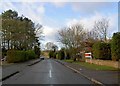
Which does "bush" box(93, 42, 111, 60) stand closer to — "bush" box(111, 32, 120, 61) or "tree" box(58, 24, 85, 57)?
"bush" box(111, 32, 120, 61)

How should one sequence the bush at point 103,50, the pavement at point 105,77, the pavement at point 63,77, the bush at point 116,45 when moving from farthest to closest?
the bush at point 103,50 < the bush at point 116,45 < the pavement at point 63,77 < the pavement at point 105,77

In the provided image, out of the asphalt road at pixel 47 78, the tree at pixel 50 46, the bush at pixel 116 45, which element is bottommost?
the asphalt road at pixel 47 78

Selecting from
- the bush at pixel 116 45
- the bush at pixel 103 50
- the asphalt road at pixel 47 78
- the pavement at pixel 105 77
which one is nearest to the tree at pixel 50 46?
the bush at pixel 103 50

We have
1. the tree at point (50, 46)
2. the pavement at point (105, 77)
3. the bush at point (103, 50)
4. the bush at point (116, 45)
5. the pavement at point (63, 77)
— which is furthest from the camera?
the tree at point (50, 46)

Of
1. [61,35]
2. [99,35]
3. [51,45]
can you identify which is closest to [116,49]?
[99,35]

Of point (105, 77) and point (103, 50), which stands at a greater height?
point (103, 50)

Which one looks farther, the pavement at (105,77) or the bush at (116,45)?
the bush at (116,45)

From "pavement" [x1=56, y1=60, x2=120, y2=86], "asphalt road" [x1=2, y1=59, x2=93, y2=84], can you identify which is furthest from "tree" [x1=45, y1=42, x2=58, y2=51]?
"pavement" [x1=56, y1=60, x2=120, y2=86]

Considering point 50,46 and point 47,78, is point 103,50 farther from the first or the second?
point 50,46

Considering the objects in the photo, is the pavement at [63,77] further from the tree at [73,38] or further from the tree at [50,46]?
the tree at [50,46]

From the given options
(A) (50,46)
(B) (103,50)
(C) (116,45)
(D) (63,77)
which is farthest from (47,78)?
(A) (50,46)

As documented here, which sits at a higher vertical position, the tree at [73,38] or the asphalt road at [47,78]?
Result: the tree at [73,38]

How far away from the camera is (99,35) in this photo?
7800cm

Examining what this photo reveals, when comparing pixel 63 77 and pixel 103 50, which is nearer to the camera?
pixel 63 77
